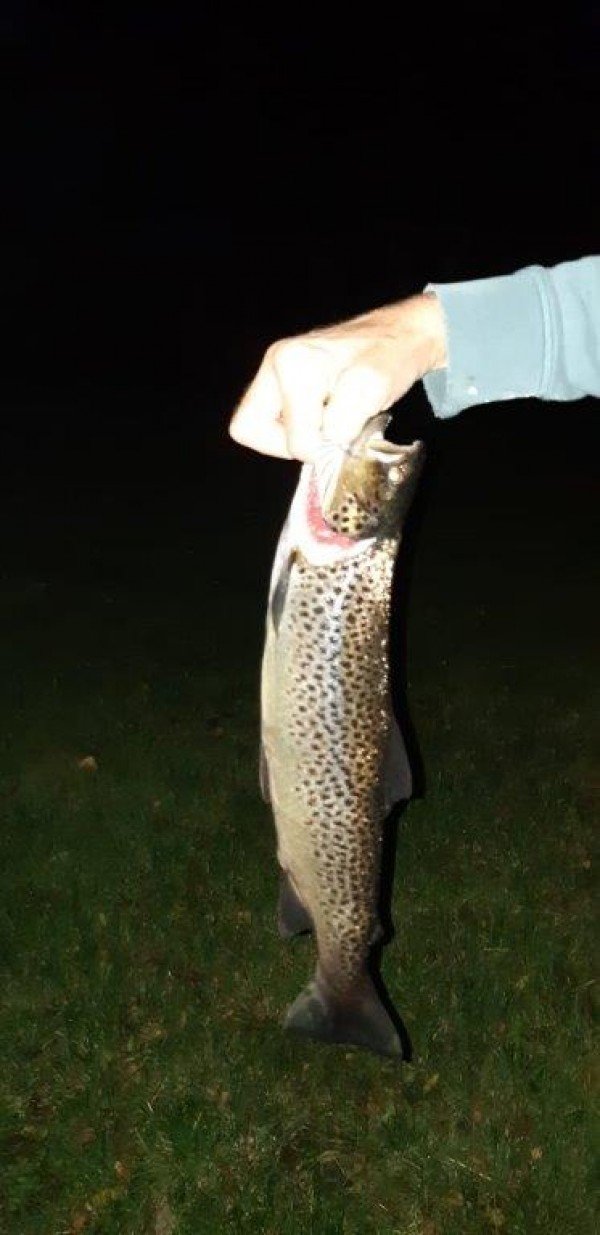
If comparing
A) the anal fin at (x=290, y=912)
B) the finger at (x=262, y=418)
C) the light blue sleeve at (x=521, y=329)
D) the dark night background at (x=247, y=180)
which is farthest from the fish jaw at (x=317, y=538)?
the dark night background at (x=247, y=180)

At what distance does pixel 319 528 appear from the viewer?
2344mm

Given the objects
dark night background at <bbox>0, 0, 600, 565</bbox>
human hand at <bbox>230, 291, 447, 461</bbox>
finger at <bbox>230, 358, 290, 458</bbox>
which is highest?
human hand at <bbox>230, 291, 447, 461</bbox>

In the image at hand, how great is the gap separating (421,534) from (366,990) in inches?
342

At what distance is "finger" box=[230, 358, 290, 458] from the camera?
6.49 feet

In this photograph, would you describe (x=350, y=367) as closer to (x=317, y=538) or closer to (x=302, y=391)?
(x=302, y=391)

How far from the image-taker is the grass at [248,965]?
373 cm

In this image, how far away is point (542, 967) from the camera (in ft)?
15.4

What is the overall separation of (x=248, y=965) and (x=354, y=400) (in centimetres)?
335

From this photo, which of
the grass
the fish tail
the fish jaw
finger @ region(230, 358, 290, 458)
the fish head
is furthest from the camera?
the grass

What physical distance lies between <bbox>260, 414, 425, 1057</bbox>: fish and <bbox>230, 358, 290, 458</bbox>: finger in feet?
0.31

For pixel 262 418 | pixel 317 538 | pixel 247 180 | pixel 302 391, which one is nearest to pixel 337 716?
pixel 317 538

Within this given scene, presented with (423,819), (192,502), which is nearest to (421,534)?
(192,502)

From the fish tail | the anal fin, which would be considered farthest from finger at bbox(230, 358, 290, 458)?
the fish tail

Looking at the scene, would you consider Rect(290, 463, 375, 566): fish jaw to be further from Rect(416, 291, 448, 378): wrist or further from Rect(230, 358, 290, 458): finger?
Rect(416, 291, 448, 378): wrist
